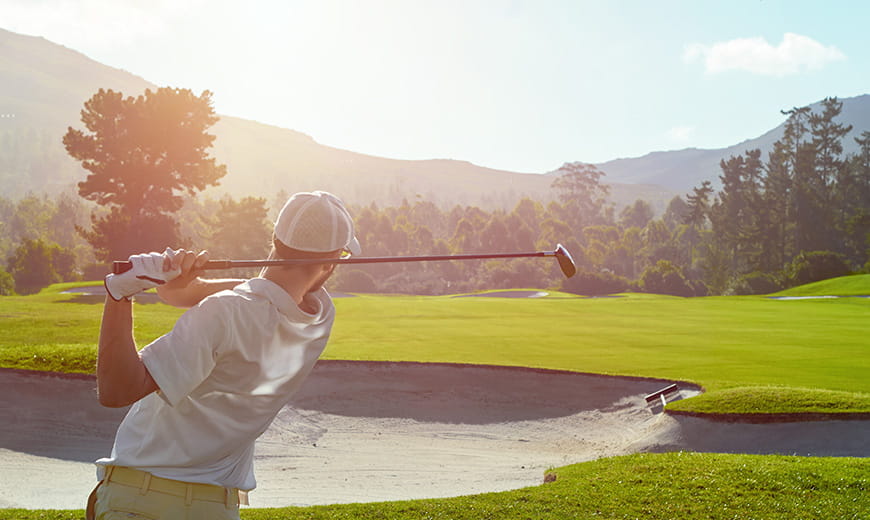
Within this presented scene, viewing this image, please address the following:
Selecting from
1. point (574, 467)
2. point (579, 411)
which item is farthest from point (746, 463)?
point (579, 411)

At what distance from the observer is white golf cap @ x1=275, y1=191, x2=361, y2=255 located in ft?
8.65

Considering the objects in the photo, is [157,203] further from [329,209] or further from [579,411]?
[329,209]

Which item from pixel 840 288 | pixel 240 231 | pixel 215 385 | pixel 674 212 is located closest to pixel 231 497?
pixel 215 385

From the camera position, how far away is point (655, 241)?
100 meters

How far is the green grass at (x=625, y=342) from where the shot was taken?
11.1 m

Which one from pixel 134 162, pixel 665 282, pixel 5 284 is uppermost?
pixel 134 162

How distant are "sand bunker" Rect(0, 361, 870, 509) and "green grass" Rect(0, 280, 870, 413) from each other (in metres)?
0.66

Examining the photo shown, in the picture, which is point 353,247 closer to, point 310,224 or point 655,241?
point 310,224

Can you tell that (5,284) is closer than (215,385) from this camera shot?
No

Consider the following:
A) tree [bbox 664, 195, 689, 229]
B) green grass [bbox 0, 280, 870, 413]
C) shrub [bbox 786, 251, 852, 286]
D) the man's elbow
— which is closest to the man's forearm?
the man's elbow

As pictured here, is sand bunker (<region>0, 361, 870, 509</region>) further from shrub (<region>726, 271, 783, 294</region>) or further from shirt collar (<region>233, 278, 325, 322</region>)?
shrub (<region>726, 271, 783, 294</region>)

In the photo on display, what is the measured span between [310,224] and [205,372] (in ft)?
2.25

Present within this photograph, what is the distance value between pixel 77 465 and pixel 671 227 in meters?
139

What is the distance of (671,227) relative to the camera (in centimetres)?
13725
